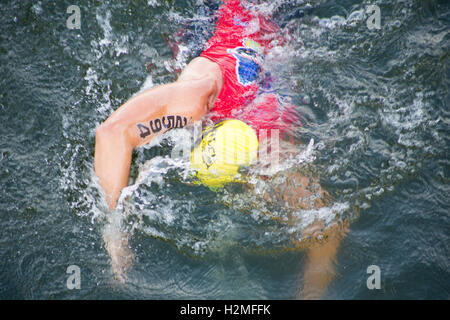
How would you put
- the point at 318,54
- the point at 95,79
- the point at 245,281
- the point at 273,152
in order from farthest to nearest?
1. the point at 318,54
2. the point at 95,79
3. the point at 273,152
4. the point at 245,281

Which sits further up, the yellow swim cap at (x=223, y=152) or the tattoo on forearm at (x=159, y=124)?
the tattoo on forearm at (x=159, y=124)

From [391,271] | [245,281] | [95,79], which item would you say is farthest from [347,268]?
[95,79]

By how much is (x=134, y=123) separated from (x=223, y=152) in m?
0.68

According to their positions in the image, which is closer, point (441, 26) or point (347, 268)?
point (347, 268)

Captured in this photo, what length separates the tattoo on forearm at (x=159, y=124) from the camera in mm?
3174

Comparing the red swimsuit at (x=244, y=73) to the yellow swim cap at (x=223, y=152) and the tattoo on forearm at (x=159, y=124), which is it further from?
the tattoo on forearm at (x=159, y=124)

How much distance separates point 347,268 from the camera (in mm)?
3076

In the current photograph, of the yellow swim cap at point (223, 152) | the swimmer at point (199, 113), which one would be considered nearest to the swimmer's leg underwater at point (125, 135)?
the swimmer at point (199, 113)

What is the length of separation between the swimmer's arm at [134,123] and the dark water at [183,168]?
199 mm

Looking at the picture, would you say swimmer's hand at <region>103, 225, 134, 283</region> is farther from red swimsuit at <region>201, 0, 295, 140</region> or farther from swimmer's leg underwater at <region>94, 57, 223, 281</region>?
red swimsuit at <region>201, 0, 295, 140</region>

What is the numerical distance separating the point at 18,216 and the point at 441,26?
4420mm

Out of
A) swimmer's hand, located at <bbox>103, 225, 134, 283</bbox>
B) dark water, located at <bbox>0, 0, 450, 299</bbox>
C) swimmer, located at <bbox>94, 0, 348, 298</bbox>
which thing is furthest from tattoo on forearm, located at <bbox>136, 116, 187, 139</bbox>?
swimmer's hand, located at <bbox>103, 225, 134, 283</bbox>

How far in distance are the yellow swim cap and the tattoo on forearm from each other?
0.24 meters

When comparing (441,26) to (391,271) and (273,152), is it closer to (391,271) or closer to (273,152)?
(273,152)
